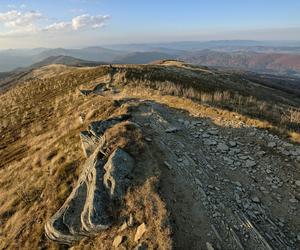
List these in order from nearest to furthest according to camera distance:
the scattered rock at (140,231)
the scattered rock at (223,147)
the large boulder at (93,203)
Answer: the scattered rock at (140,231) → the large boulder at (93,203) → the scattered rock at (223,147)

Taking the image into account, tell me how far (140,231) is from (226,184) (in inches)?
168

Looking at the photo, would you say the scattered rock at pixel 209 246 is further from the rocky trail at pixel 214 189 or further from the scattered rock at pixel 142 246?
the scattered rock at pixel 142 246

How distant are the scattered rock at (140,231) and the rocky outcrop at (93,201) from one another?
4.06 feet

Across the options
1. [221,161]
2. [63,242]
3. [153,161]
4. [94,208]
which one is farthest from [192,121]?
[63,242]

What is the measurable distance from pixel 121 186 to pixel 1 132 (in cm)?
2484

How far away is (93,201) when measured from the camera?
11.5 m

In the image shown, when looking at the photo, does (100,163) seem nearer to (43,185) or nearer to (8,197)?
(43,185)

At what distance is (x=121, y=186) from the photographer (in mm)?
11797

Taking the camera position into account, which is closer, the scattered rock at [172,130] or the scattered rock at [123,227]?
the scattered rock at [123,227]

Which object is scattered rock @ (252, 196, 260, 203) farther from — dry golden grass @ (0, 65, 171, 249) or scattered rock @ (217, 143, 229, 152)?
dry golden grass @ (0, 65, 171, 249)

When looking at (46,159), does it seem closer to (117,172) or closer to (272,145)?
(117,172)

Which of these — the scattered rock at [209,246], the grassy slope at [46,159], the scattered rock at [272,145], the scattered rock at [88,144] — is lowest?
the grassy slope at [46,159]

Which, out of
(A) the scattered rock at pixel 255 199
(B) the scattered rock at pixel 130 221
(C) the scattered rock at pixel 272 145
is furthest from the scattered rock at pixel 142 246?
(C) the scattered rock at pixel 272 145

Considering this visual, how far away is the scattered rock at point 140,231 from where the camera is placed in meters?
10.0
